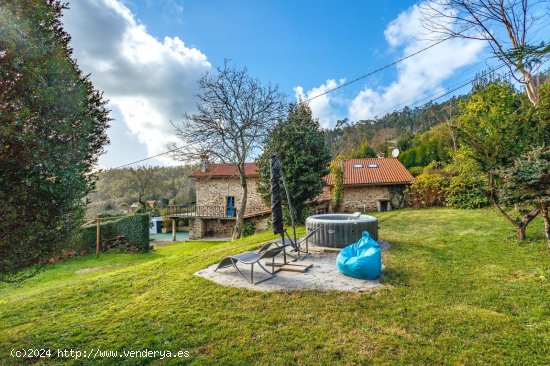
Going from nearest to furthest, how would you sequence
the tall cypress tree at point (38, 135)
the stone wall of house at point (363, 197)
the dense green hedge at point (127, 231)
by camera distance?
1. the tall cypress tree at point (38, 135)
2. the dense green hedge at point (127, 231)
3. the stone wall of house at point (363, 197)

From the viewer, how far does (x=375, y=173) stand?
20078 millimetres

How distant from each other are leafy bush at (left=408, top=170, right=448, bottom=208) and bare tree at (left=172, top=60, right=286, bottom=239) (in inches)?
391

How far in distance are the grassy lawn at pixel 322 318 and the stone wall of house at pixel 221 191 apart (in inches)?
639

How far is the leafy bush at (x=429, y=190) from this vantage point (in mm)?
17266

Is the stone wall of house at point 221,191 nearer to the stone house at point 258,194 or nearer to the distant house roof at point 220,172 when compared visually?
the stone house at point 258,194

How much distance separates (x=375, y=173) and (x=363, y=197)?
88.5 inches

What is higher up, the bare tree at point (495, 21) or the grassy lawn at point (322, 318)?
the bare tree at point (495, 21)

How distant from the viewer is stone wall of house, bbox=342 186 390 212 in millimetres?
18922

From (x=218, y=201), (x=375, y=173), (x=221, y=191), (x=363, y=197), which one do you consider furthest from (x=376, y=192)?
(x=218, y=201)

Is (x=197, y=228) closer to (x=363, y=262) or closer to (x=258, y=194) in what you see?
(x=258, y=194)

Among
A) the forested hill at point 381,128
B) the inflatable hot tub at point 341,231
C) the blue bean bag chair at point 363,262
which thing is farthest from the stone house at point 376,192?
the forested hill at point 381,128

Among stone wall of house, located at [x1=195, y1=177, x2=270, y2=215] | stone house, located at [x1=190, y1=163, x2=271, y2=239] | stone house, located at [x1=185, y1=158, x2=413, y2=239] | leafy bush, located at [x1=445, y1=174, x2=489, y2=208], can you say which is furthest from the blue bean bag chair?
stone wall of house, located at [x1=195, y1=177, x2=270, y2=215]

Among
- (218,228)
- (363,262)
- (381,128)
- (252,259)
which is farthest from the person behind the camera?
(381,128)

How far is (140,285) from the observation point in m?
5.98
